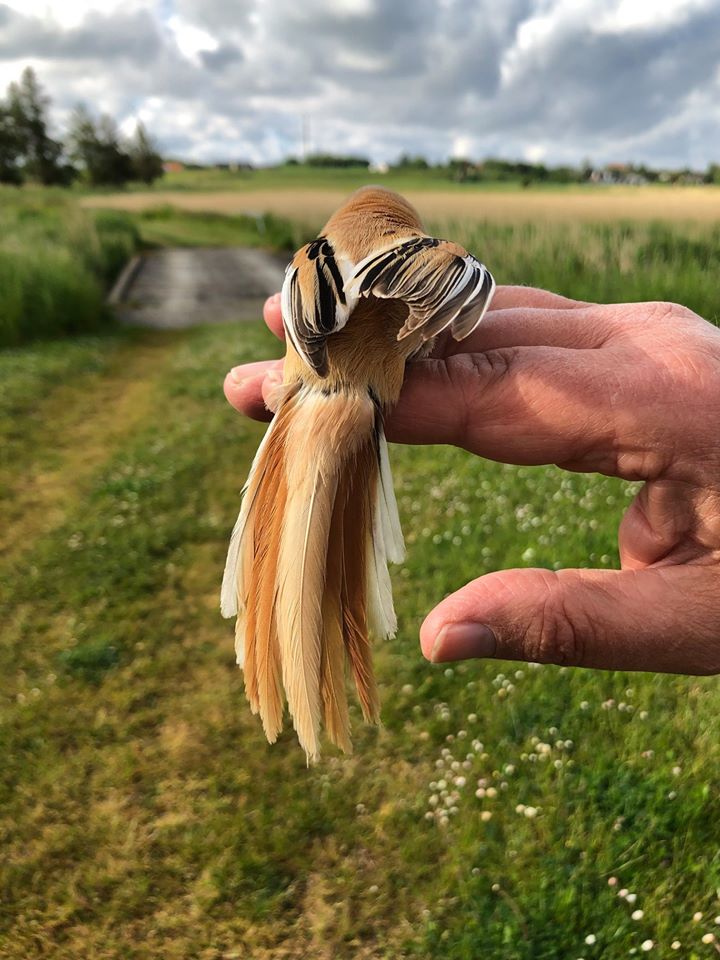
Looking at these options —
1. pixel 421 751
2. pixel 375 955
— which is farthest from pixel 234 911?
pixel 421 751

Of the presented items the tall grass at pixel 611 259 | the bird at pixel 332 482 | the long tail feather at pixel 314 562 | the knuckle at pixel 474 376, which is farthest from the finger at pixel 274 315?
the tall grass at pixel 611 259

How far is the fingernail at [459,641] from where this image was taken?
5.31ft

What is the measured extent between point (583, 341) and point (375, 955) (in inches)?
93.3

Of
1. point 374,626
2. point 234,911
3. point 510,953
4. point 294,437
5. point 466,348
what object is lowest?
point 234,911

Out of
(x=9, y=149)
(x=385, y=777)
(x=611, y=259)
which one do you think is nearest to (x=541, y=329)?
(x=385, y=777)

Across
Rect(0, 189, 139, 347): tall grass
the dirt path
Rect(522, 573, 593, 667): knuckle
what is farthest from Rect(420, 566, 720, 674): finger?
the dirt path

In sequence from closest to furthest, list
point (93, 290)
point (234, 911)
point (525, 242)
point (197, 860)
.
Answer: point (234, 911)
point (197, 860)
point (525, 242)
point (93, 290)

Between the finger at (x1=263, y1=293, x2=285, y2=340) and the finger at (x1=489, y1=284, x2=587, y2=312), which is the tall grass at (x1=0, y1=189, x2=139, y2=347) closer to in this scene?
the finger at (x1=263, y1=293, x2=285, y2=340)

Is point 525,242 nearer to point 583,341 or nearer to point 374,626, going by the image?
point 583,341

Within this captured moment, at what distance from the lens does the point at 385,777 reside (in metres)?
3.25

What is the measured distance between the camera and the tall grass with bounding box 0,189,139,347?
38.4 ft

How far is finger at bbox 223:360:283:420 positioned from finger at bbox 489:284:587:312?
27.9 inches

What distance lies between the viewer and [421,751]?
11.0ft

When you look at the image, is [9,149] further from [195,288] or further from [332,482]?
[332,482]
